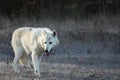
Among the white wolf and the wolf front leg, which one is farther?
the wolf front leg

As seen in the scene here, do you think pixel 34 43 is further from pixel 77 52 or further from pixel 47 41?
pixel 77 52

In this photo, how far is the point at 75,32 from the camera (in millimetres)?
17641

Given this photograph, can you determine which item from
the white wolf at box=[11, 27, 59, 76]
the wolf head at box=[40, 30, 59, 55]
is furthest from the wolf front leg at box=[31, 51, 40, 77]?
the wolf head at box=[40, 30, 59, 55]

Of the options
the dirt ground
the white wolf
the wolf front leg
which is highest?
the white wolf

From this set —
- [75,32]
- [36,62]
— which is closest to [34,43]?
[36,62]

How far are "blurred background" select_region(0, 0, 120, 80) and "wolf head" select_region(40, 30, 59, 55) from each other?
697 mm

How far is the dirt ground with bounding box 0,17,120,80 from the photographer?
10656 millimetres

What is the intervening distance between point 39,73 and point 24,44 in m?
0.84

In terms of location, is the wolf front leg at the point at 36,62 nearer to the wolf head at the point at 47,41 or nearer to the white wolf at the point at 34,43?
the white wolf at the point at 34,43

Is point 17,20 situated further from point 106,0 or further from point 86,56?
point 86,56

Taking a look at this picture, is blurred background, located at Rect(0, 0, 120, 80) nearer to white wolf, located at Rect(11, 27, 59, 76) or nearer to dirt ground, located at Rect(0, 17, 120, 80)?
dirt ground, located at Rect(0, 17, 120, 80)

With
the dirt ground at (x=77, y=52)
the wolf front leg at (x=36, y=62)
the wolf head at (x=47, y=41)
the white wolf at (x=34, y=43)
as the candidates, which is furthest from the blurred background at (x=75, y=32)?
the wolf head at (x=47, y=41)

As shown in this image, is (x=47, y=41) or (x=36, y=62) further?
(x=36, y=62)

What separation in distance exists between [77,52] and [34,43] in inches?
204
